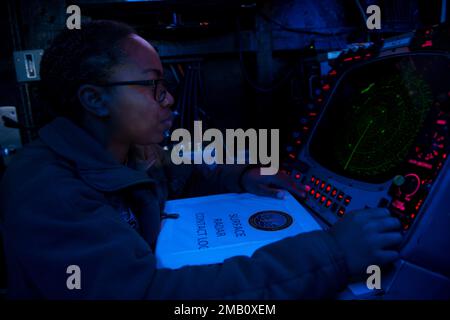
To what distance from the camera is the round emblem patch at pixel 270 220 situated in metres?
0.80

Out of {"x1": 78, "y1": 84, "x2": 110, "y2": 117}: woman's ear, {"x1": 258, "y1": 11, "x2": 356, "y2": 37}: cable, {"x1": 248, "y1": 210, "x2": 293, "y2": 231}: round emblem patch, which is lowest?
{"x1": 248, "y1": 210, "x2": 293, "y2": 231}: round emblem patch

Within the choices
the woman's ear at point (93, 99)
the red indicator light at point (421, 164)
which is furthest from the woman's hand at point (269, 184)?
the woman's ear at point (93, 99)

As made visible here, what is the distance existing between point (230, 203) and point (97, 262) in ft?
1.66

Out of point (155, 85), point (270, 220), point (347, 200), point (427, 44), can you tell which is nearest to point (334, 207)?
point (347, 200)

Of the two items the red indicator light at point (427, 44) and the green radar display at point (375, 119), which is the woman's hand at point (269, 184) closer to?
the green radar display at point (375, 119)

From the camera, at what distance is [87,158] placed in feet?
2.39

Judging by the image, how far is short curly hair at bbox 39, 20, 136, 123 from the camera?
2.61 ft

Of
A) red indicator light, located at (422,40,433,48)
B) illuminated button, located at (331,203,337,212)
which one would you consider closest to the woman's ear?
illuminated button, located at (331,203,337,212)

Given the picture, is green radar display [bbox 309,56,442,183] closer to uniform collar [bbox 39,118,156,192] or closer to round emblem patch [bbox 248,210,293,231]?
round emblem patch [bbox 248,210,293,231]

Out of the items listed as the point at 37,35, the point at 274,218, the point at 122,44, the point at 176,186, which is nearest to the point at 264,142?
the point at 176,186

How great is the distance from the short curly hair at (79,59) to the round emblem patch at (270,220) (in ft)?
1.74

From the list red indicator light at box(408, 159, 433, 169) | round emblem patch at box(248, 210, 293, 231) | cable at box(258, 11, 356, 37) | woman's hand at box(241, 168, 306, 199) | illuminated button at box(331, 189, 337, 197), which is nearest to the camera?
red indicator light at box(408, 159, 433, 169)

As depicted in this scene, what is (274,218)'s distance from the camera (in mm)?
841

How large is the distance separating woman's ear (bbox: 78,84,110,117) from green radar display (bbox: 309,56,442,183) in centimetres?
71
